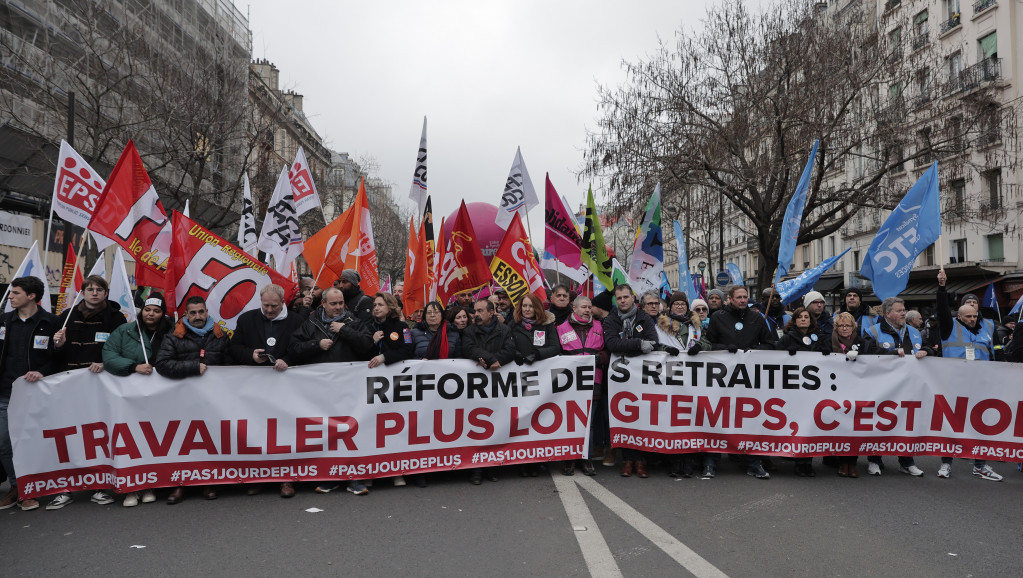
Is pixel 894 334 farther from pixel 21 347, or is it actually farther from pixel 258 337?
pixel 21 347

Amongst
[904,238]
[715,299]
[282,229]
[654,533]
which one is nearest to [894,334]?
[904,238]

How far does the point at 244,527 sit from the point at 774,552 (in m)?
3.61

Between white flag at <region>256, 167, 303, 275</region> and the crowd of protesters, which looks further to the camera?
white flag at <region>256, 167, 303, 275</region>

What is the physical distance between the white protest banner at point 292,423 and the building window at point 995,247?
30580 millimetres

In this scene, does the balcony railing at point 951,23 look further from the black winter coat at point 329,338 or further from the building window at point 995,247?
the black winter coat at point 329,338

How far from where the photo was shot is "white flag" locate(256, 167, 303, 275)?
906 centimetres

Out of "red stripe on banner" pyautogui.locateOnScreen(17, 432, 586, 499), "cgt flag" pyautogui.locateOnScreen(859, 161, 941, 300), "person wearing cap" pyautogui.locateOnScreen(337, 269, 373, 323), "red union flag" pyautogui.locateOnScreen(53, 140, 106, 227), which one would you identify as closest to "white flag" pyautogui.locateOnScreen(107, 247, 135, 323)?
"red union flag" pyautogui.locateOnScreen(53, 140, 106, 227)

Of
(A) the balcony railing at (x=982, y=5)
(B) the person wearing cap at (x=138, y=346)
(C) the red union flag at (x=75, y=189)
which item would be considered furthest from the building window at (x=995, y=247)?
(C) the red union flag at (x=75, y=189)

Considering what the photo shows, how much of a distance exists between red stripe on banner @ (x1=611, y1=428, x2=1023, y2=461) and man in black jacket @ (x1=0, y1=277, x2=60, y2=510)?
5.03m

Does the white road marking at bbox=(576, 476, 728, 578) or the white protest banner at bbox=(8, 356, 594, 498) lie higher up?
the white protest banner at bbox=(8, 356, 594, 498)

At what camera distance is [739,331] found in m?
7.00

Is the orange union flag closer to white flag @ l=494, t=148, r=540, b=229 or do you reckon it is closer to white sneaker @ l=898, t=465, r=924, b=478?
white flag @ l=494, t=148, r=540, b=229

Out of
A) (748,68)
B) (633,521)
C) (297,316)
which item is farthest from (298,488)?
(748,68)

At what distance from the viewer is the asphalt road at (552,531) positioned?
166 inches
